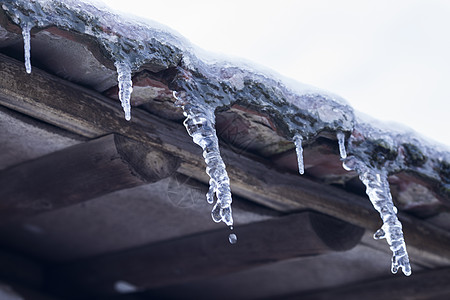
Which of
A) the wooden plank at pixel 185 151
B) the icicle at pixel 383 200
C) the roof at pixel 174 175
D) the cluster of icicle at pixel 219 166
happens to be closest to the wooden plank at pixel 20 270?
the roof at pixel 174 175

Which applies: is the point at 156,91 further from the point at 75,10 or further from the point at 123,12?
the point at 75,10

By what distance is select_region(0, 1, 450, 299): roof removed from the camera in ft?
6.01

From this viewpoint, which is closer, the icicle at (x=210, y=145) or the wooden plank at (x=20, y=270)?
the icicle at (x=210, y=145)

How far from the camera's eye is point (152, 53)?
68.7 inches

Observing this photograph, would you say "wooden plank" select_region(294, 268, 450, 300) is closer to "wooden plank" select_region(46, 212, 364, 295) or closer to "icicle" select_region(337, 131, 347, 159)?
"wooden plank" select_region(46, 212, 364, 295)

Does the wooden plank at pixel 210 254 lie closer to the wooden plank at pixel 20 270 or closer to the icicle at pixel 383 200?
the wooden plank at pixel 20 270

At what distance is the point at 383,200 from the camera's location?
7.15 ft

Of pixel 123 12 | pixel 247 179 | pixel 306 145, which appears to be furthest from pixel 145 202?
pixel 123 12

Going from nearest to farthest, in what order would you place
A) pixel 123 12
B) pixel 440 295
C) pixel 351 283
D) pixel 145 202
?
pixel 123 12 → pixel 145 202 → pixel 440 295 → pixel 351 283

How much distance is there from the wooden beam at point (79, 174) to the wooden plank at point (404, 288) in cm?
146

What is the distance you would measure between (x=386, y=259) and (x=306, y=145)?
1.07 m

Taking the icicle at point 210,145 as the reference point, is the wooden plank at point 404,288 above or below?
below

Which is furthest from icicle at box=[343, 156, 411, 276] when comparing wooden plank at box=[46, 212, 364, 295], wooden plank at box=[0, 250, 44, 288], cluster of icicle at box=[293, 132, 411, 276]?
wooden plank at box=[0, 250, 44, 288]

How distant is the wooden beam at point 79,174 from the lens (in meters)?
2.08
